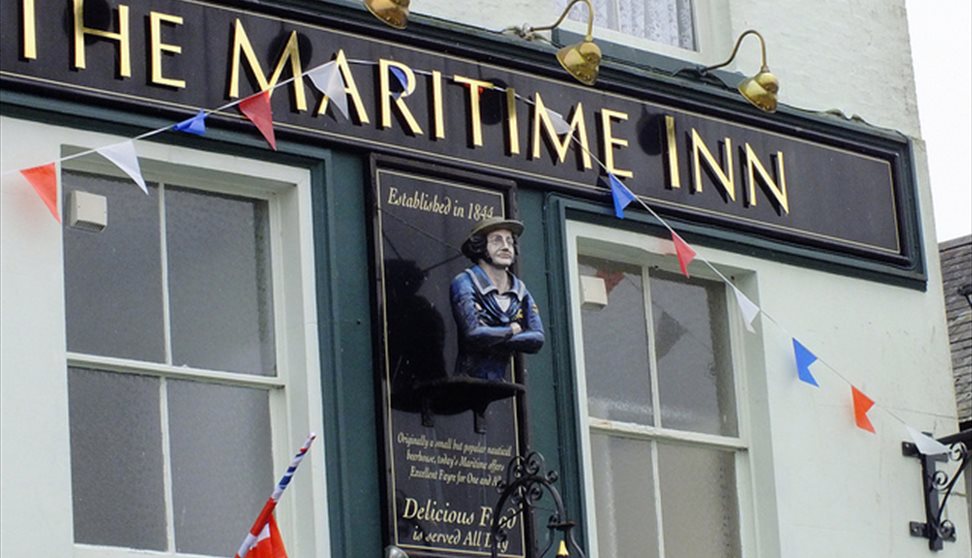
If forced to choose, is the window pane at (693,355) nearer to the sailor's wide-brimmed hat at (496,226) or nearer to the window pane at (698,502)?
the window pane at (698,502)

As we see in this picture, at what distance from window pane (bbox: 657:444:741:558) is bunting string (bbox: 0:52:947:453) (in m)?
0.63

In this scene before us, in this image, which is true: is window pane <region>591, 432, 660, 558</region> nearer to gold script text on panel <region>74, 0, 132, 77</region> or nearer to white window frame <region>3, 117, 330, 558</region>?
white window frame <region>3, 117, 330, 558</region>

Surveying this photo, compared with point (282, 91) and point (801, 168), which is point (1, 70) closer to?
point (282, 91)

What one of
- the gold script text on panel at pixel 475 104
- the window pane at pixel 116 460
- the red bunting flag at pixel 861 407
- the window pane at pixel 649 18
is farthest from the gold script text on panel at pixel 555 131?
the window pane at pixel 116 460

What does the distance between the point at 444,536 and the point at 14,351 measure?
6.96 feet

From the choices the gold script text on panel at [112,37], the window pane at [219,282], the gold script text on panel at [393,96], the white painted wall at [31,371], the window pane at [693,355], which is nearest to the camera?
the white painted wall at [31,371]

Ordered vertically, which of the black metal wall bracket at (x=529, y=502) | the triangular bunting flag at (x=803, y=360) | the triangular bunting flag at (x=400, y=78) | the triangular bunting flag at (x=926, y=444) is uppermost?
the triangular bunting flag at (x=400, y=78)

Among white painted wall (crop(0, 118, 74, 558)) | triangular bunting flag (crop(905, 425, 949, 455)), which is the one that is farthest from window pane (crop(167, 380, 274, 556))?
triangular bunting flag (crop(905, 425, 949, 455))

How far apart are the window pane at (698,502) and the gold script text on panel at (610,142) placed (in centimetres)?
133

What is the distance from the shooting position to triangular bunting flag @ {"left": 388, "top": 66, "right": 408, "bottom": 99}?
11078mm

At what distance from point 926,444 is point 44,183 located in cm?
509

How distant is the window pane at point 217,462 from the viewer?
9969 mm

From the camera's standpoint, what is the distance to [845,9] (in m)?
13.4

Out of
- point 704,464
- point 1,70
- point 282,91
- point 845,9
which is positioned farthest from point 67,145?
point 845,9
